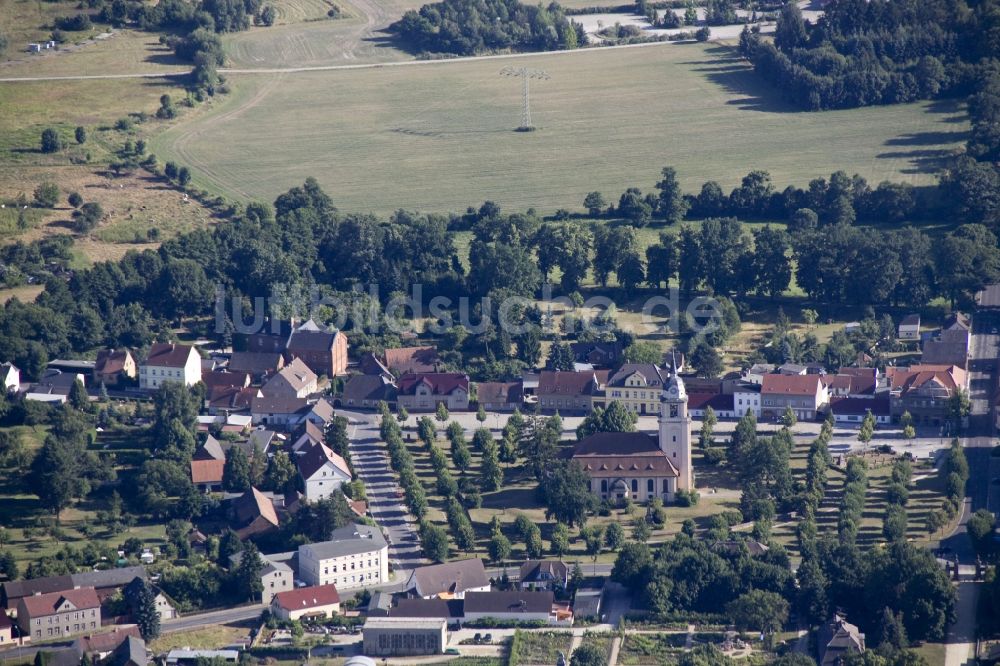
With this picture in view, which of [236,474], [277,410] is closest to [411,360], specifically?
[277,410]

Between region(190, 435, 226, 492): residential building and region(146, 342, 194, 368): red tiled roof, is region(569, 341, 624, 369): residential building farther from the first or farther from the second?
region(190, 435, 226, 492): residential building

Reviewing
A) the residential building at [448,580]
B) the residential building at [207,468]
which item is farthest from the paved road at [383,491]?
the residential building at [207,468]

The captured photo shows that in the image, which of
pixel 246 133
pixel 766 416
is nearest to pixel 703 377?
pixel 766 416

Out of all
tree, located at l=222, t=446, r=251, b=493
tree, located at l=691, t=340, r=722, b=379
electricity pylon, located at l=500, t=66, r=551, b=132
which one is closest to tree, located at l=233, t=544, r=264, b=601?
tree, located at l=222, t=446, r=251, b=493

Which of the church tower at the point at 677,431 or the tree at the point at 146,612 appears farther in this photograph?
the church tower at the point at 677,431

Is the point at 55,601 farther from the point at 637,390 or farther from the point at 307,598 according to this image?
the point at 637,390

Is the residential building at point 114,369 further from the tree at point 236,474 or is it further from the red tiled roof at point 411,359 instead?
the tree at point 236,474

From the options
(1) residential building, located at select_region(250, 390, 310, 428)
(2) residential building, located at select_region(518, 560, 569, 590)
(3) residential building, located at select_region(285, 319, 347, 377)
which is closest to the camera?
(2) residential building, located at select_region(518, 560, 569, 590)

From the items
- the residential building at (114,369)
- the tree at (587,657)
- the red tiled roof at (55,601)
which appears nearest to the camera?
the tree at (587,657)
